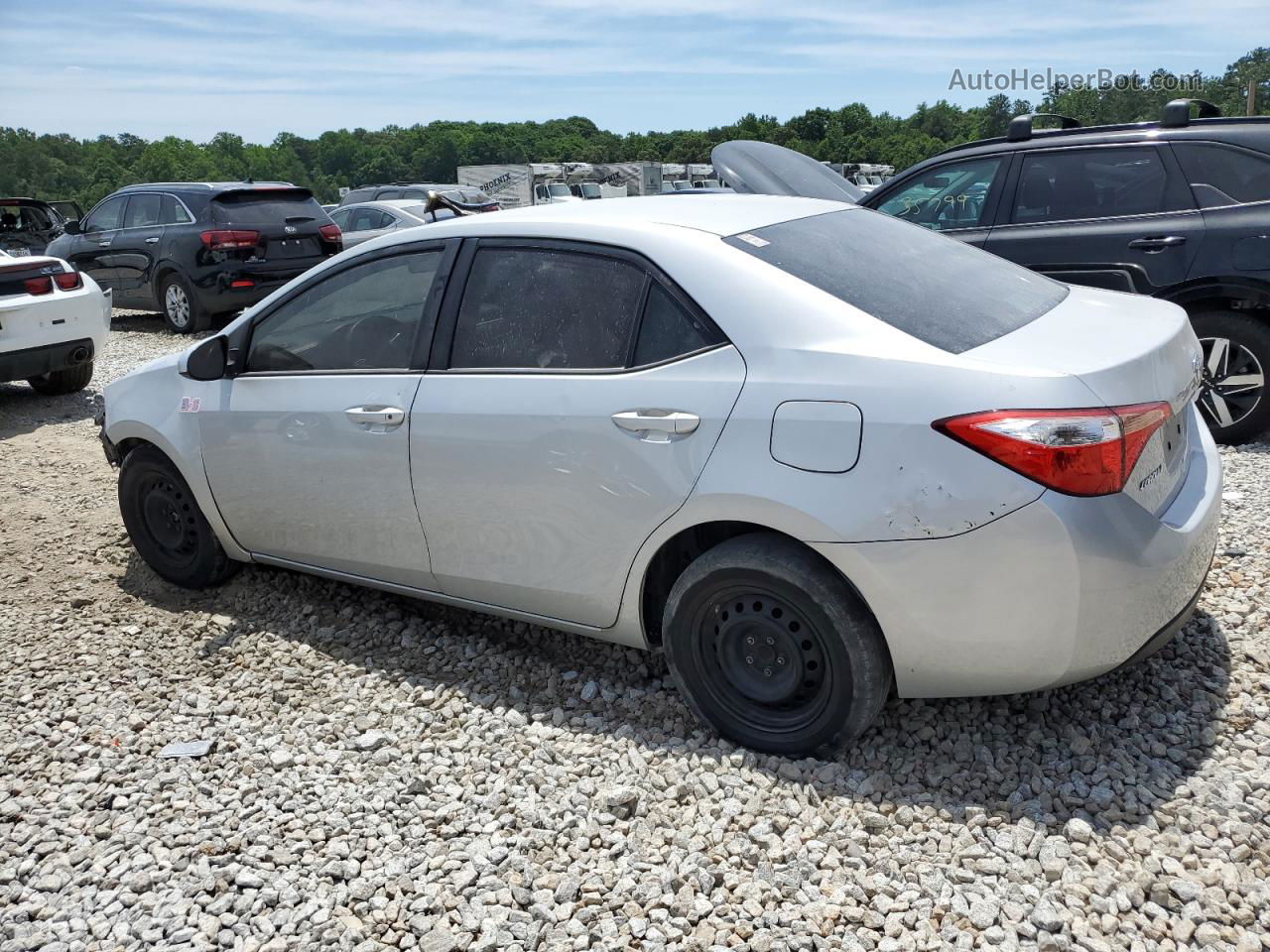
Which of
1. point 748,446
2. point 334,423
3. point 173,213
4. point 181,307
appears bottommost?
point 181,307

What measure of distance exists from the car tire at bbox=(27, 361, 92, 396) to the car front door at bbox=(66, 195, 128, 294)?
456 centimetres

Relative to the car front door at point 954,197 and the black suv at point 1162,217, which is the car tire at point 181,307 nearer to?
the car front door at point 954,197

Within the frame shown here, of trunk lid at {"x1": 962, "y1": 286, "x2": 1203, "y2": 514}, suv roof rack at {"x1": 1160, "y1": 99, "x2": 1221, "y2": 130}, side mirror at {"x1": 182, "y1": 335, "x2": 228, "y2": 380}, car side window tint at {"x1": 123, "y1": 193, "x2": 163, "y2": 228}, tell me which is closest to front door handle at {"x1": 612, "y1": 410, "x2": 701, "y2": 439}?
trunk lid at {"x1": 962, "y1": 286, "x2": 1203, "y2": 514}

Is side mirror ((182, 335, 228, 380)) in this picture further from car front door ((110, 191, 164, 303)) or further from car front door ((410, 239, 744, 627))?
car front door ((110, 191, 164, 303))

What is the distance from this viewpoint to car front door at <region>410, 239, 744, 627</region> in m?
3.25

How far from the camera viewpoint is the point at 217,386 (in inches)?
177

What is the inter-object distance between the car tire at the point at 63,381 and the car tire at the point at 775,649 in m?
8.25

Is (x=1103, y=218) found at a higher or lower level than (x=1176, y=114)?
lower

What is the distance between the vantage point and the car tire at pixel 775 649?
9.99 ft

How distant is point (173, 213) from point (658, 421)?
12.0 metres

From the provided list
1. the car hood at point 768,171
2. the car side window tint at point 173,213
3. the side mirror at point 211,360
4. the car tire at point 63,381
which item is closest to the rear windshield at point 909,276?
the side mirror at point 211,360

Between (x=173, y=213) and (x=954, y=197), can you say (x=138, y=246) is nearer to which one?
(x=173, y=213)

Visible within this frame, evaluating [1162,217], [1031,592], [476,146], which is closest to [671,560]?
[1031,592]

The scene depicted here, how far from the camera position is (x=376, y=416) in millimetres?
3898
